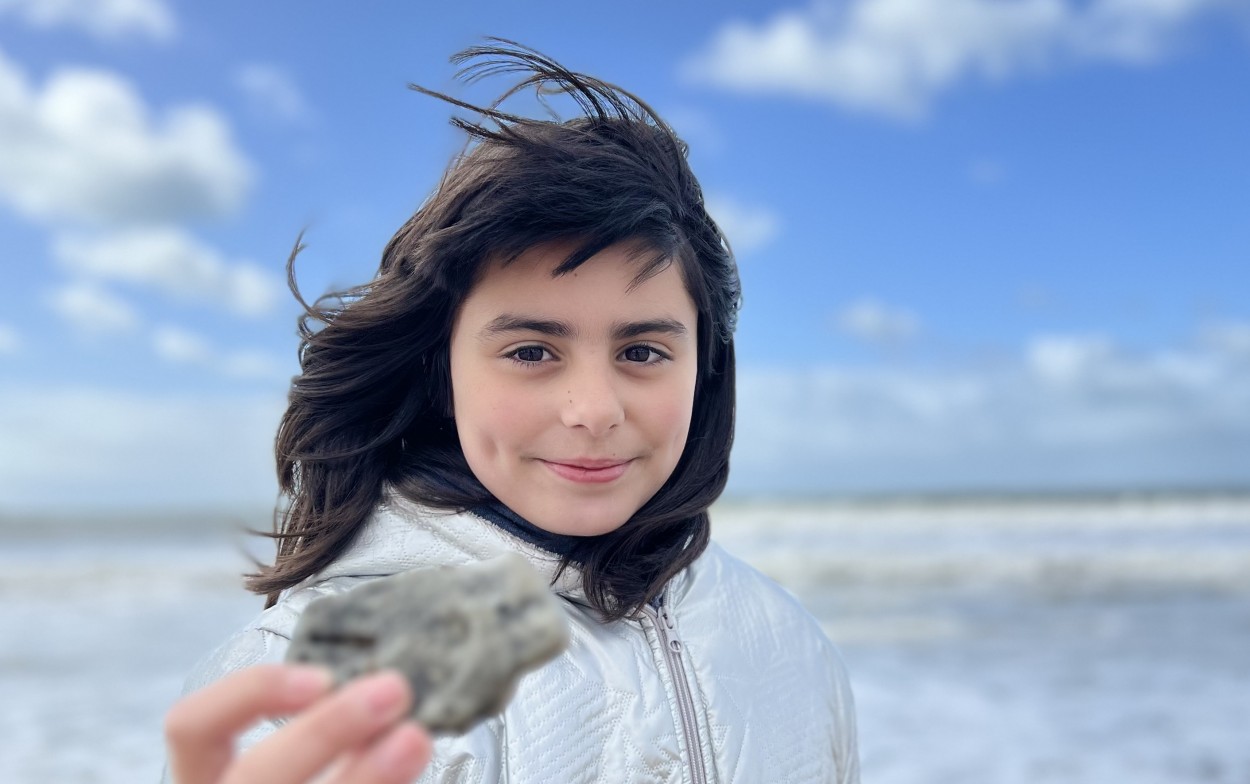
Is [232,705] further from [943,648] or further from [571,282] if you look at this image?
[943,648]

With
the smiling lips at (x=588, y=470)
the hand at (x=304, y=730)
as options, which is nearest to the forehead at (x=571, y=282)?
the smiling lips at (x=588, y=470)

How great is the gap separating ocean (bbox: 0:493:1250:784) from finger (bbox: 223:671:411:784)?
1907 millimetres

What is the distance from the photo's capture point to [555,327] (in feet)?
6.31

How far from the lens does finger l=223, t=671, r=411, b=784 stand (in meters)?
0.98

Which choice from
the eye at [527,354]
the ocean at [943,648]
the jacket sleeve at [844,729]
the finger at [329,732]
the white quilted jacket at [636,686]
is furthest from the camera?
the ocean at [943,648]

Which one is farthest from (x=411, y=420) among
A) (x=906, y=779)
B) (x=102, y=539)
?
(x=102, y=539)

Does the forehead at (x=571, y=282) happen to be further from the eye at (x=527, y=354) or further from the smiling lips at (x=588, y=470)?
the smiling lips at (x=588, y=470)

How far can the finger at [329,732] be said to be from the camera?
98cm

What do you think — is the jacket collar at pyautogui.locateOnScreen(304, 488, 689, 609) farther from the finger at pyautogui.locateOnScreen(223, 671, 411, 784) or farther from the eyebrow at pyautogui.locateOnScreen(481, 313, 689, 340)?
the finger at pyautogui.locateOnScreen(223, 671, 411, 784)

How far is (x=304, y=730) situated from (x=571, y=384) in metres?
1.04

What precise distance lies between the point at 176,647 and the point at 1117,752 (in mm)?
6984

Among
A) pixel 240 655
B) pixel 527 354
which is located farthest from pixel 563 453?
pixel 240 655

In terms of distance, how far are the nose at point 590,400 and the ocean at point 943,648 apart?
1.34 metres

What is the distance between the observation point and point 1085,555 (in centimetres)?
1395
